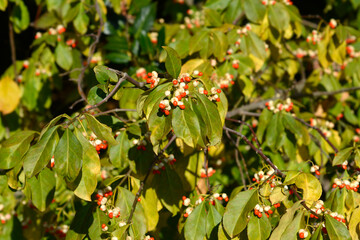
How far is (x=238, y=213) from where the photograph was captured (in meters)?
1.35

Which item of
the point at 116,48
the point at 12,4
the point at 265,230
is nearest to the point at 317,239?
the point at 265,230

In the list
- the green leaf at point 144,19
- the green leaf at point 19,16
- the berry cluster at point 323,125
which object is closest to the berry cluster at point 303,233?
the berry cluster at point 323,125

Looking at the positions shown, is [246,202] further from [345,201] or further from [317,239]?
[345,201]

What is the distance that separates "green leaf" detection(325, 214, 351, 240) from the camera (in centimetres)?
124

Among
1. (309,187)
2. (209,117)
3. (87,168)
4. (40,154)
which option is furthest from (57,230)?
(309,187)

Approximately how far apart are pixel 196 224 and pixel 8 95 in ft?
5.76

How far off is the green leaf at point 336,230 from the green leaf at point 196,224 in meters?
0.43

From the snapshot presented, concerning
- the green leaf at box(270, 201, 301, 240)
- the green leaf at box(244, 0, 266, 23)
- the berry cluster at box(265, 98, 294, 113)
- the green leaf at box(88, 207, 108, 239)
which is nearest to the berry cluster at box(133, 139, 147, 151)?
the green leaf at box(88, 207, 108, 239)

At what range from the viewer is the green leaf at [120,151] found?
1676 mm

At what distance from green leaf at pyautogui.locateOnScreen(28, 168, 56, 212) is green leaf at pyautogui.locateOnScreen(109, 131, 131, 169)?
0.26 meters

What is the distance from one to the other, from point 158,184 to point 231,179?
3.18ft

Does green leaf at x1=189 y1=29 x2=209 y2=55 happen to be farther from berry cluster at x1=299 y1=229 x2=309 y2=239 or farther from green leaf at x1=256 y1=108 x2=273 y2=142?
berry cluster at x1=299 y1=229 x2=309 y2=239

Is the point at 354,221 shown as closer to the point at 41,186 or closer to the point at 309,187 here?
the point at 309,187

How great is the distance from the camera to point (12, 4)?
9.50ft
